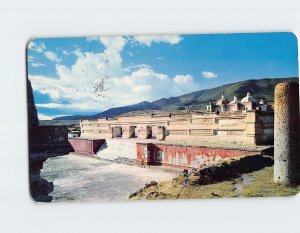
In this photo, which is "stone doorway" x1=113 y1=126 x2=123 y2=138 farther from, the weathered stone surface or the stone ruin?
the weathered stone surface

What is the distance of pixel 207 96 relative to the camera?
14.0 feet

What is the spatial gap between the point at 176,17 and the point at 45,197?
2.42 metres

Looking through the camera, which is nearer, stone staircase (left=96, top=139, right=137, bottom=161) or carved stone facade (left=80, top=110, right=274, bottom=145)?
A: carved stone facade (left=80, top=110, right=274, bottom=145)

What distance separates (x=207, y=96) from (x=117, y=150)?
1291 millimetres

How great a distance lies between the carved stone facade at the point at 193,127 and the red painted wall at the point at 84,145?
89 mm

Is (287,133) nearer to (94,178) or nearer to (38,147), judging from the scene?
(94,178)

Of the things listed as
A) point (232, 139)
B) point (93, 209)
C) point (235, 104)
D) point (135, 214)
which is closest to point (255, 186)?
point (232, 139)

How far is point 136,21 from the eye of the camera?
3949 millimetres

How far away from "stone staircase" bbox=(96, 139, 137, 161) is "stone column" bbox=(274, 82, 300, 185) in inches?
65.5

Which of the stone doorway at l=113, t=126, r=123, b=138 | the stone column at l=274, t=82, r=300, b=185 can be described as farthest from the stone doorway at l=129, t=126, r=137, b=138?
the stone column at l=274, t=82, r=300, b=185

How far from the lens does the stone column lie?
13.5 ft

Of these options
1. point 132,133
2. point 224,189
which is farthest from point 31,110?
point 224,189

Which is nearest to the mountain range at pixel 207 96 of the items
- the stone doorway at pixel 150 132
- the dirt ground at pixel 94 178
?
the stone doorway at pixel 150 132

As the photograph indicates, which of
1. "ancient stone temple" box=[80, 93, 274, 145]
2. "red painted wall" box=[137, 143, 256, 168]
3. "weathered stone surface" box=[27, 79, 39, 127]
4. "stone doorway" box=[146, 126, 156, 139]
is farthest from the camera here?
"stone doorway" box=[146, 126, 156, 139]
